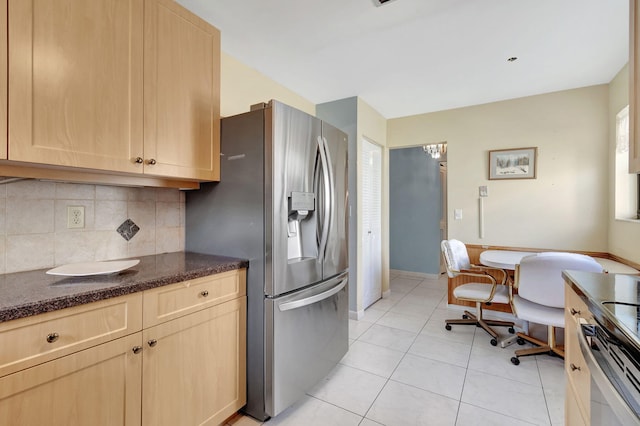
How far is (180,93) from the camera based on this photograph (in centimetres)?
163

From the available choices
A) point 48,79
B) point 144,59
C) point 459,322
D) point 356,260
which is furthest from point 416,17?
point 459,322

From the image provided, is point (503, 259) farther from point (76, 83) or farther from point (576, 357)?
point (76, 83)

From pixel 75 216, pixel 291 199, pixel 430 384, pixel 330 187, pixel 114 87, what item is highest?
pixel 114 87

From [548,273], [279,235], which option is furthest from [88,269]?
[548,273]

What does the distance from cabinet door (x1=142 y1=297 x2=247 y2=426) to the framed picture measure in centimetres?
318

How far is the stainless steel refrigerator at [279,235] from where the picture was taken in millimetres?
1622

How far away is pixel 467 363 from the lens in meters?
2.30

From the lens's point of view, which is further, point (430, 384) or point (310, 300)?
point (430, 384)

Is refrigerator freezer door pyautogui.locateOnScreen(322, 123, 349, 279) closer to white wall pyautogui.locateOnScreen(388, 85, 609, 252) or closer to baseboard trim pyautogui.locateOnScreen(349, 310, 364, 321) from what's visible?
baseboard trim pyautogui.locateOnScreen(349, 310, 364, 321)

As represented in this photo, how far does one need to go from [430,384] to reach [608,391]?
1.46 metres

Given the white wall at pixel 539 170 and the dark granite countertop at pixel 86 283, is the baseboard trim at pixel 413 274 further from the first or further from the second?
the dark granite countertop at pixel 86 283

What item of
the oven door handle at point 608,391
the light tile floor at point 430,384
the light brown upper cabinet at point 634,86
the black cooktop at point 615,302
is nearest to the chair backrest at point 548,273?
the light tile floor at point 430,384

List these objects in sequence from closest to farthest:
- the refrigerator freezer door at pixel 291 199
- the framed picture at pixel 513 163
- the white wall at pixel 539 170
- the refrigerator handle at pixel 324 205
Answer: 1. the refrigerator freezer door at pixel 291 199
2. the refrigerator handle at pixel 324 205
3. the white wall at pixel 539 170
4. the framed picture at pixel 513 163

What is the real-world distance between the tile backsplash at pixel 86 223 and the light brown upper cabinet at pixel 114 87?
40 cm
